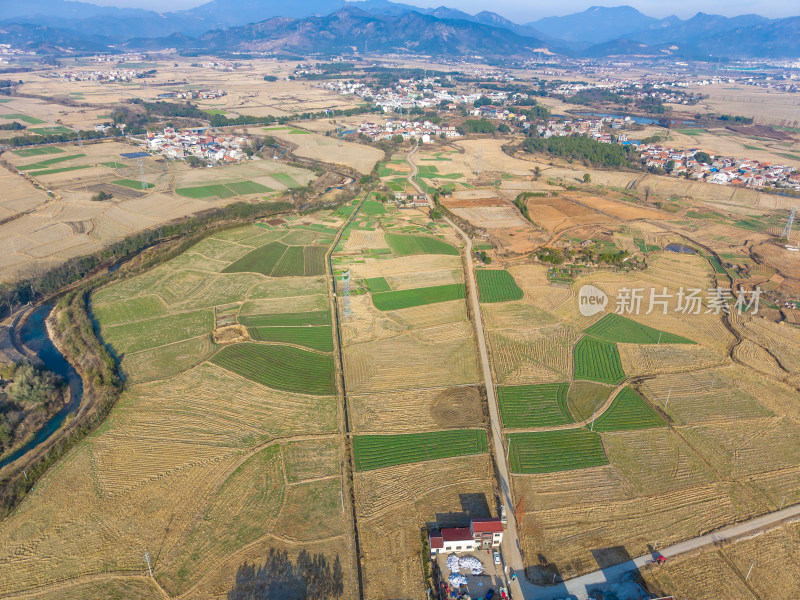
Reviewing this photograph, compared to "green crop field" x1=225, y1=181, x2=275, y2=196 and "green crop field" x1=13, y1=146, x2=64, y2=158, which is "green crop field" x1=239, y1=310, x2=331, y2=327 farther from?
"green crop field" x1=13, y1=146, x2=64, y2=158

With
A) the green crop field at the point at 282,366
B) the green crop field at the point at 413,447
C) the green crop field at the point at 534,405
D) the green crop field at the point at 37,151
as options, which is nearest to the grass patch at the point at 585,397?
the green crop field at the point at 534,405

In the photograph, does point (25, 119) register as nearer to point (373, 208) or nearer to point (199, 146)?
point (199, 146)

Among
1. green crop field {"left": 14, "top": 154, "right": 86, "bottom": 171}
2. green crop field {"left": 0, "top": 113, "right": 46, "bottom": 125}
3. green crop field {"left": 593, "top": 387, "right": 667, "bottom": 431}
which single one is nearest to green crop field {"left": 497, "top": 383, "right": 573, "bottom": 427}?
green crop field {"left": 593, "top": 387, "right": 667, "bottom": 431}

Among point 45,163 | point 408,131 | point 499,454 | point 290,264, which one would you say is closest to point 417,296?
point 290,264

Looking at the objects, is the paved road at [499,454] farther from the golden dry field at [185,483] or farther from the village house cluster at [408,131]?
the village house cluster at [408,131]

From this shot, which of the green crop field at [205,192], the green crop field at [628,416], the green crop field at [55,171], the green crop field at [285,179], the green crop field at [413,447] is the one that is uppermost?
the green crop field at [55,171]

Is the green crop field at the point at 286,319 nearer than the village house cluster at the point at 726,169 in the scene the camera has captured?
Yes

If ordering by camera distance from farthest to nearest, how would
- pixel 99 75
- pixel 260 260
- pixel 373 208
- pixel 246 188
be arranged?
pixel 99 75 → pixel 246 188 → pixel 373 208 → pixel 260 260
